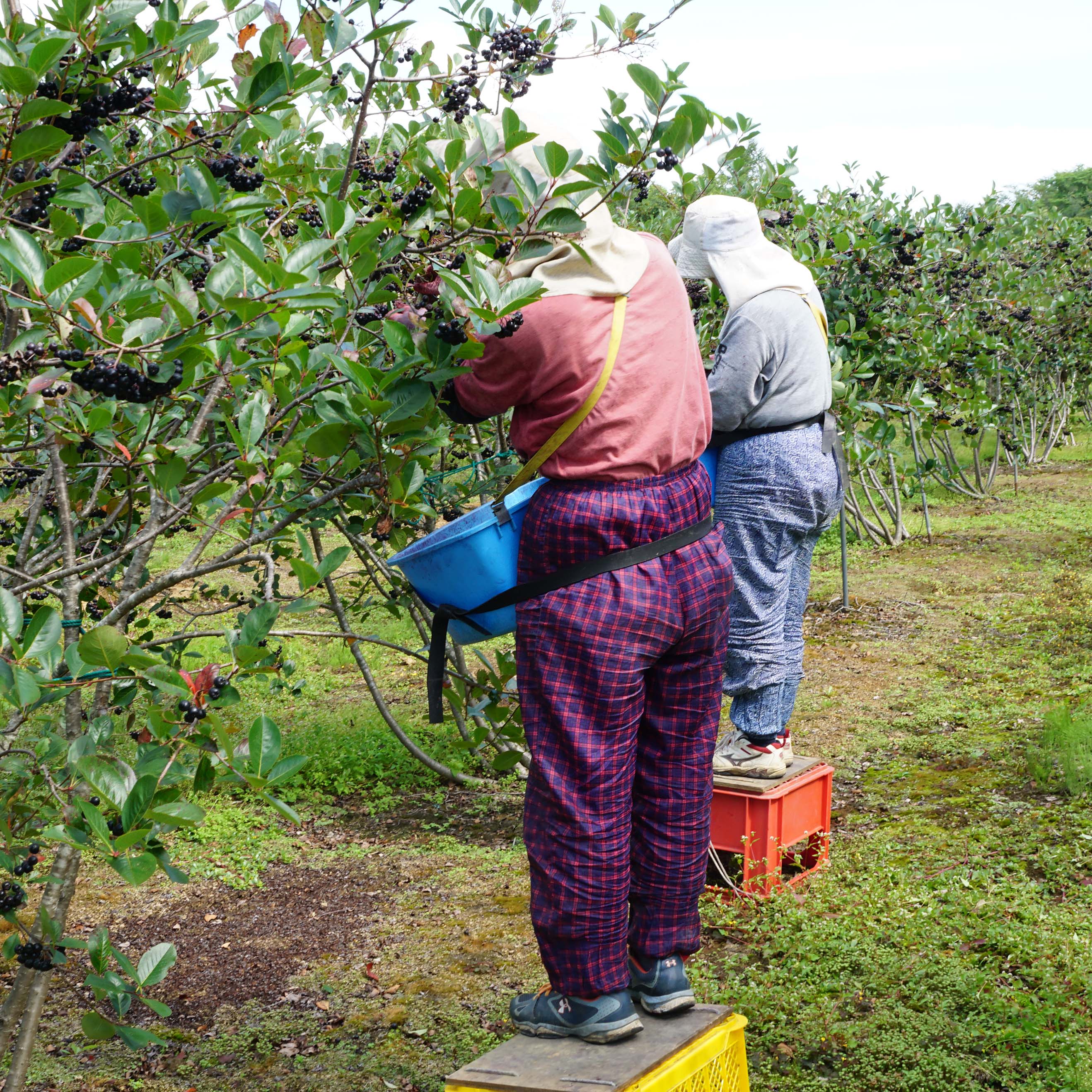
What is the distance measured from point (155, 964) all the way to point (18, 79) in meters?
1.40

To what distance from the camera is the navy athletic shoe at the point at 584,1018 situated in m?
2.17

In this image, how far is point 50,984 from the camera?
321cm

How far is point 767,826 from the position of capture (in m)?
3.34

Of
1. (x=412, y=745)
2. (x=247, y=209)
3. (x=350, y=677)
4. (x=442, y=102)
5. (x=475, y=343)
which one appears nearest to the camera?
(x=247, y=209)

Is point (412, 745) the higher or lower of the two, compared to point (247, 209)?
lower

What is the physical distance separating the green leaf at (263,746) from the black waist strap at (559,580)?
2.16 feet

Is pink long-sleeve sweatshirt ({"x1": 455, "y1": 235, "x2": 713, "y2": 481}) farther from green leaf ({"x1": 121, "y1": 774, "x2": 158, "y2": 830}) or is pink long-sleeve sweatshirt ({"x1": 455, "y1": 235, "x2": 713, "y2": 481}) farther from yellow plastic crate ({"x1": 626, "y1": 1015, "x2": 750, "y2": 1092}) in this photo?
yellow plastic crate ({"x1": 626, "y1": 1015, "x2": 750, "y2": 1092})

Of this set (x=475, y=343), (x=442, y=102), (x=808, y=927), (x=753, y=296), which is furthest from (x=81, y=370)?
(x=808, y=927)

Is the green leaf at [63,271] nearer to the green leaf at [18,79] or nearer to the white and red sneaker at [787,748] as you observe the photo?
the green leaf at [18,79]

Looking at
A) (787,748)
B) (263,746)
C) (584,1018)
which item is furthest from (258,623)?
(787,748)

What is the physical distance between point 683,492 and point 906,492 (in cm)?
925

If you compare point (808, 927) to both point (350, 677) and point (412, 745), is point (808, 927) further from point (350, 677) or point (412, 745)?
point (350, 677)

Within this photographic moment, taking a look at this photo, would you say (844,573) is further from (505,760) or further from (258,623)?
(258,623)

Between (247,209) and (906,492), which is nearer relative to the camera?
(247,209)
